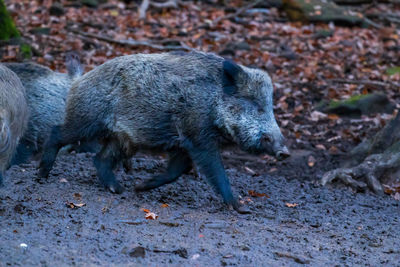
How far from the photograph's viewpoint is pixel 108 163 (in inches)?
248

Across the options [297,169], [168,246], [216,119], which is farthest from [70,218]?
[297,169]

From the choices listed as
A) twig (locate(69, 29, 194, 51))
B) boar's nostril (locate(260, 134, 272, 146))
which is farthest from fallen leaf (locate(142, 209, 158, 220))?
twig (locate(69, 29, 194, 51))

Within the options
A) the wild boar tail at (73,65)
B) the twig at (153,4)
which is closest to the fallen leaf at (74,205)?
the wild boar tail at (73,65)

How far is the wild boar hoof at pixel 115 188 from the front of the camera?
6.05m

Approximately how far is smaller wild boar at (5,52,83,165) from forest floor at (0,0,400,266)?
809 mm

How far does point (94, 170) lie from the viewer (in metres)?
6.88

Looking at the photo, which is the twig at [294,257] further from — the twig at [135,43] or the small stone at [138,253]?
the twig at [135,43]

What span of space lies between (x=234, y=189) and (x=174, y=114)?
118cm

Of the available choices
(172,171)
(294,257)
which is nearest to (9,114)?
(172,171)

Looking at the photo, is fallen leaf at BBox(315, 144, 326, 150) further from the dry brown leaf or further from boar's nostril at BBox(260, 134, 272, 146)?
boar's nostril at BBox(260, 134, 272, 146)

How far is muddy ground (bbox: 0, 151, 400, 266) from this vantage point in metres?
4.26

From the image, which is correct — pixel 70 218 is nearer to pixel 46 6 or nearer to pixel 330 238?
pixel 330 238

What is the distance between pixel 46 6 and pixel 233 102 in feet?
28.8

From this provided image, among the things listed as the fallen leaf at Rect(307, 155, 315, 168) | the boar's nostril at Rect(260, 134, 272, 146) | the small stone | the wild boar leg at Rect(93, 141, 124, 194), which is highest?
the boar's nostril at Rect(260, 134, 272, 146)
